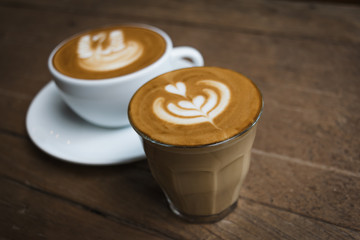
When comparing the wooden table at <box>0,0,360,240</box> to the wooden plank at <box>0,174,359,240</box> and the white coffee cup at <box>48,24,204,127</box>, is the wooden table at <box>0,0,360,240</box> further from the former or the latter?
the white coffee cup at <box>48,24,204,127</box>

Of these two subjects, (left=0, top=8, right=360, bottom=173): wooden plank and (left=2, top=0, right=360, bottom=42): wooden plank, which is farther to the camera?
(left=2, top=0, right=360, bottom=42): wooden plank

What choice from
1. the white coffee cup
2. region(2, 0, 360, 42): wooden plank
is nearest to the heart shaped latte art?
the white coffee cup

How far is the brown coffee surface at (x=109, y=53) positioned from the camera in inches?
27.9

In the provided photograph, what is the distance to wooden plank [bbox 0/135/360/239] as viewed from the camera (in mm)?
554

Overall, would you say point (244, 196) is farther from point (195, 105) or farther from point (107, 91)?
point (107, 91)

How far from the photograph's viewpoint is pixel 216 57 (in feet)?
3.20

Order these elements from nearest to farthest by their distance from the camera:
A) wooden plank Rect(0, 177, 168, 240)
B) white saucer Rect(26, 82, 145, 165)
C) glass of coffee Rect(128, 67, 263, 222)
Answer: glass of coffee Rect(128, 67, 263, 222)
wooden plank Rect(0, 177, 168, 240)
white saucer Rect(26, 82, 145, 165)

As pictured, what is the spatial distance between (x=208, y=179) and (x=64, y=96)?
38 cm

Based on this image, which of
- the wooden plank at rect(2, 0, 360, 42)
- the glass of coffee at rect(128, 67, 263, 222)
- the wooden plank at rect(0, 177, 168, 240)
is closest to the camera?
the glass of coffee at rect(128, 67, 263, 222)

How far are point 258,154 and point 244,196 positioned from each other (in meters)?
0.10

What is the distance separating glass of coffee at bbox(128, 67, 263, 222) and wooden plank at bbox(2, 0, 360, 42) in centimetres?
55

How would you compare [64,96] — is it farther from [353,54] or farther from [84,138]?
[353,54]

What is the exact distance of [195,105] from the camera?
0.53 m

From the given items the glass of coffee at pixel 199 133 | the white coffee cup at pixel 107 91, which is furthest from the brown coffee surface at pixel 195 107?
the white coffee cup at pixel 107 91
